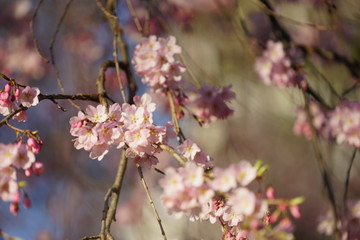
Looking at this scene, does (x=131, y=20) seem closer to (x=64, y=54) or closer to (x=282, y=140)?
(x=64, y=54)

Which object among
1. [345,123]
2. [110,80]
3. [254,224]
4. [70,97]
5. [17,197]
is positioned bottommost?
[254,224]

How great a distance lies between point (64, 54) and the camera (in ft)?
12.3

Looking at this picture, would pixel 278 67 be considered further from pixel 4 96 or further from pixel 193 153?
pixel 4 96

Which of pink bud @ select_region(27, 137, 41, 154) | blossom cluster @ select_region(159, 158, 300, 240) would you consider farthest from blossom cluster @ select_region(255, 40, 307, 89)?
pink bud @ select_region(27, 137, 41, 154)

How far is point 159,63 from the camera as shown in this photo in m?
1.75

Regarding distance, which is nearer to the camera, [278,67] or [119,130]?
[119,130]

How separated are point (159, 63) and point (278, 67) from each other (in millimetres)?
806

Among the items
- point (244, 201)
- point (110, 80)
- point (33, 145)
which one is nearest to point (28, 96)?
point (33, 145)

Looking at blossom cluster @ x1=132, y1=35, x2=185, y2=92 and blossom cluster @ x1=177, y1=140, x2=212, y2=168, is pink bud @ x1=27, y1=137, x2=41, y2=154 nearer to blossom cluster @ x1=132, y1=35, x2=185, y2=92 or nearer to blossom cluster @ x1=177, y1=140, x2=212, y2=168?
blossom cluster @ x1=177, y1=140, x2=212, y2=168

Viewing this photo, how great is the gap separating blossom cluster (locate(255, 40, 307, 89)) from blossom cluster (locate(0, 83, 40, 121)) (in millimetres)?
1308

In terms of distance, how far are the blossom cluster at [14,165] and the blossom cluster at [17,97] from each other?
0.16 meters

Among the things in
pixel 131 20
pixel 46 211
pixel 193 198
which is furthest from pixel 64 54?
pixel 193 198

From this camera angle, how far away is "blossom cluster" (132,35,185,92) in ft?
5.68

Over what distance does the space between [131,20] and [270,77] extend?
1517mm
